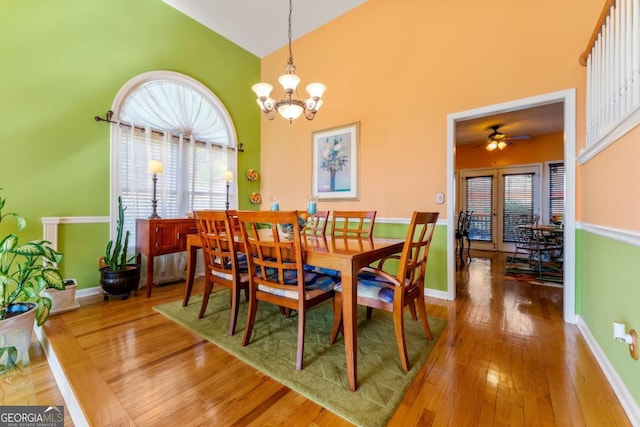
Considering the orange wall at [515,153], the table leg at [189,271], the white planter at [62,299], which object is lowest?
the white planter at [62,299]

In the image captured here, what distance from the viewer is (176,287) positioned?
316cm

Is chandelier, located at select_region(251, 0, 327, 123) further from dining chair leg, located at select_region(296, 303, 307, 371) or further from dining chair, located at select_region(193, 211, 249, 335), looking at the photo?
dining chair leg, located at select_region(296, 303, 307, 371)

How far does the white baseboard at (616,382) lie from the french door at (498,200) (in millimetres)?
4765

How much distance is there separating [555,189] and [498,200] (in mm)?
1023

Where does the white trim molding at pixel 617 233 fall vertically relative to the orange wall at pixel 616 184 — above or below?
below

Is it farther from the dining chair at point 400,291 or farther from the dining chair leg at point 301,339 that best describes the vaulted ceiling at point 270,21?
the dining chair leg at point 301,339

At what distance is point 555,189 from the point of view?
215 inches

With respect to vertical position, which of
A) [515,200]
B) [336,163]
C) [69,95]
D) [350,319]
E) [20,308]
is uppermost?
[69,95]

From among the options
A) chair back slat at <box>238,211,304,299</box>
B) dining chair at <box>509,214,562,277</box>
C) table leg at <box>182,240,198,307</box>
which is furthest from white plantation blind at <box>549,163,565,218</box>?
table leg at <box>182,240,198,307</box>

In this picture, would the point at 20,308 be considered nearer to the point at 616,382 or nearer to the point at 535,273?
the point at 616,382

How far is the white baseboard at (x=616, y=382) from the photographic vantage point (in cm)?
114

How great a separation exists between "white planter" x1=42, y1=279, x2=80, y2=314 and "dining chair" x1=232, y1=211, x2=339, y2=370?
1883 millimetres

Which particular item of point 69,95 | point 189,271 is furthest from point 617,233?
point 69,95

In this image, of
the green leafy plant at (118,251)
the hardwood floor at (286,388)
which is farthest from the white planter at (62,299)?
the green leafy plant at (118,251)
